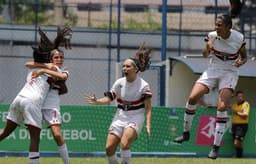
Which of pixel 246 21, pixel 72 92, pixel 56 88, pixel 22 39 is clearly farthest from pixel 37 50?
pixel 246 21

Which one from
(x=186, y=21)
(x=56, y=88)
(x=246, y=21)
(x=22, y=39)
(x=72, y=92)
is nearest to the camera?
(x=56, y=88)

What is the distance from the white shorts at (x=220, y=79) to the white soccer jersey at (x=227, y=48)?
0.10m

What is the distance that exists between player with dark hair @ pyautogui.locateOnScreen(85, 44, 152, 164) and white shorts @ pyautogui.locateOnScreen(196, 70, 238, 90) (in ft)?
4.07

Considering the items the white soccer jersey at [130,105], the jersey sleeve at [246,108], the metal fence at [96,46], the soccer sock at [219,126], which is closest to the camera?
the white soccer jersey at [130,105]

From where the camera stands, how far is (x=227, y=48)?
15.9 meters

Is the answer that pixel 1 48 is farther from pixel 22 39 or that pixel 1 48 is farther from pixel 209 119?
pixel 209 119

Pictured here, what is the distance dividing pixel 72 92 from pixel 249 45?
636cm

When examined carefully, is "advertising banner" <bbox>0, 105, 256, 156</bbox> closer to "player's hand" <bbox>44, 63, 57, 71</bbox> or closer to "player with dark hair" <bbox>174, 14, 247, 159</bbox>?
"player with dark hair" <bbox>174, 14, 247, 159</bbox>

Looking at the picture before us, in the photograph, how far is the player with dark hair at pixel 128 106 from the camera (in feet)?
49.7

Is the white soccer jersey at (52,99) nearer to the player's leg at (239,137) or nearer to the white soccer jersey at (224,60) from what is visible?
the white soccer jersey at (224,60)

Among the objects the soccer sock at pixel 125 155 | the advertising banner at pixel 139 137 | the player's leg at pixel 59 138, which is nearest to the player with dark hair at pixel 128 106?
the soccer sock at pixel 125 155

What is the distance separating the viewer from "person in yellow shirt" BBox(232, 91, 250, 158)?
76.0 ft

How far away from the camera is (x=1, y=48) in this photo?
28.3m

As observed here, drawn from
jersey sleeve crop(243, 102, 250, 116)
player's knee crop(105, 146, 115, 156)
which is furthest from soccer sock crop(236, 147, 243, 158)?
player's knee crop(105, 146, 115, 156)
